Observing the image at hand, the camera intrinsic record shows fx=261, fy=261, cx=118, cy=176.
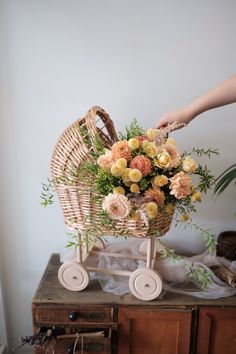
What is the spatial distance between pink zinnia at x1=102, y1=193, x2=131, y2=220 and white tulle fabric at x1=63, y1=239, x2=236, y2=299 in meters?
0.44

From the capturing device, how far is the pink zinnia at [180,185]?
29.7 inches

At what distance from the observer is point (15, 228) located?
137cm

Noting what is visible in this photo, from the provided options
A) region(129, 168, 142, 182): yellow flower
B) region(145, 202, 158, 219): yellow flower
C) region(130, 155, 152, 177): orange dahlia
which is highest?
region(130, 155, 152, 177): orange dahlia

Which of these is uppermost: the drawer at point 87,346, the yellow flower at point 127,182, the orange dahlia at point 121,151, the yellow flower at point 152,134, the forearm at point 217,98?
the forearm at point 217,98

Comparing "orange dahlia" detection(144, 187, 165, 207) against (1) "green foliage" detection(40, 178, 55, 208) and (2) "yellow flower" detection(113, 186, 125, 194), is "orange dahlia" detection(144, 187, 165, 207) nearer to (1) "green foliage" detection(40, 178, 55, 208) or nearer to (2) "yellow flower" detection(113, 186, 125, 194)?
(2) "yellow flower" detection(113, 186, 125, 194)

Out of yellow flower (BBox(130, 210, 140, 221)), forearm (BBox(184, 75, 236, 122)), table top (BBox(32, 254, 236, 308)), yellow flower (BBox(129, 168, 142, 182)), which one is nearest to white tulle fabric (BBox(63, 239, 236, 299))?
table top (BBox(32, 254, 236, 308))

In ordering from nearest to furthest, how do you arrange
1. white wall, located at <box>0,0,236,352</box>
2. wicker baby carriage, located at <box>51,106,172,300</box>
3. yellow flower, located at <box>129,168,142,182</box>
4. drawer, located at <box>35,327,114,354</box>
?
yellow flower, located at <box>129,168,142,182</box>
wicker baby carriage, located at <box>51,106,172,300</box>
drawer, located at <box>35,327,114,354</box>
white wall, located at <box>0,0,236,352</box>

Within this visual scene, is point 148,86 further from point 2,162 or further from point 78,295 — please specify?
point 78,295

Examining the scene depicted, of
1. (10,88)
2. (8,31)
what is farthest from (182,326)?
(8,31)

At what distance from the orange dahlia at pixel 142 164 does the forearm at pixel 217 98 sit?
1.29 ft

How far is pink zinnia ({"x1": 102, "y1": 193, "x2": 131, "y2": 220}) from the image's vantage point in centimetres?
74

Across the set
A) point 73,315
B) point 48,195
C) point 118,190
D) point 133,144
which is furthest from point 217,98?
point 73,315

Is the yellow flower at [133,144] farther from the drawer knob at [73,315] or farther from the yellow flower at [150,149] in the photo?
the drawer knob at [73,315]

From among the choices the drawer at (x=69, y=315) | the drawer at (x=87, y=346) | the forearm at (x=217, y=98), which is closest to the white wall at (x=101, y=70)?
the forearm at (x=217, y=98)
